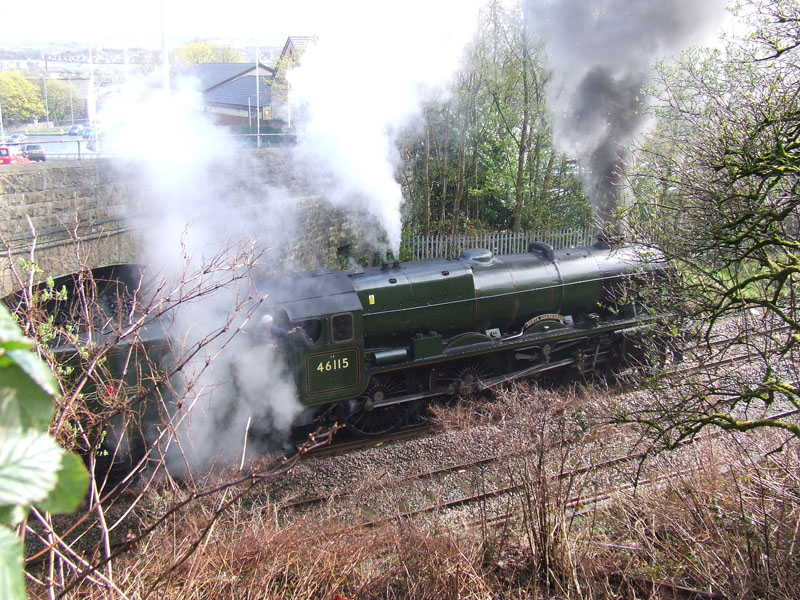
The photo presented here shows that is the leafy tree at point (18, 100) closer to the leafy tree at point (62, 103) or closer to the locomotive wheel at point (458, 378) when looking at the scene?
the leafy tree at point (62, 103)

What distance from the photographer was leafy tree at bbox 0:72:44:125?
26453 mm

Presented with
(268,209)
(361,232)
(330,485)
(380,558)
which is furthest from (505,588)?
(361,232)

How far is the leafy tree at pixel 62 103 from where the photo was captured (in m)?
31.4

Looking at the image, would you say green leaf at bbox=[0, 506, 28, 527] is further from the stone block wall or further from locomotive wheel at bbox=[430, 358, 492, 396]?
locomotive wheel at bbox=[430, 358, 492, 396]

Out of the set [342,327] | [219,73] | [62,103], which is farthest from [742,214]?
[62,103]

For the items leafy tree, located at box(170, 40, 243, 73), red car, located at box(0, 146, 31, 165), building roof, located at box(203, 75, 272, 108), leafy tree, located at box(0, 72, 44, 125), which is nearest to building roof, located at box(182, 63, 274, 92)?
Result: building roof, located at box(203, 75, 272, 108)

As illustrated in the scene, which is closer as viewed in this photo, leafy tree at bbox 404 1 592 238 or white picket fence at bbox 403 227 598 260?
white picket fence at bbox 403 227 598 260

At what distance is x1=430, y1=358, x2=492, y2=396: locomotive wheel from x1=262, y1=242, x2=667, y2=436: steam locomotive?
2cm

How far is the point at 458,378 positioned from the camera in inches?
443

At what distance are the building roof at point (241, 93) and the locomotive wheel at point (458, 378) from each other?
46.2 feet

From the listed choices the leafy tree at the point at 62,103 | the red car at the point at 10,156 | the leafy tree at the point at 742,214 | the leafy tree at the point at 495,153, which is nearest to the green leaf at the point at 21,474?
the leafy tree at the point at 742,214

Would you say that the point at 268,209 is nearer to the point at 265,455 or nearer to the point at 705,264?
the point at 265,455

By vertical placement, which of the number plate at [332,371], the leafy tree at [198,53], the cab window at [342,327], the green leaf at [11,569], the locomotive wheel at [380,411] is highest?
the leafy tree at [198,53]

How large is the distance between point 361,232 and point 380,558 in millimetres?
10929
